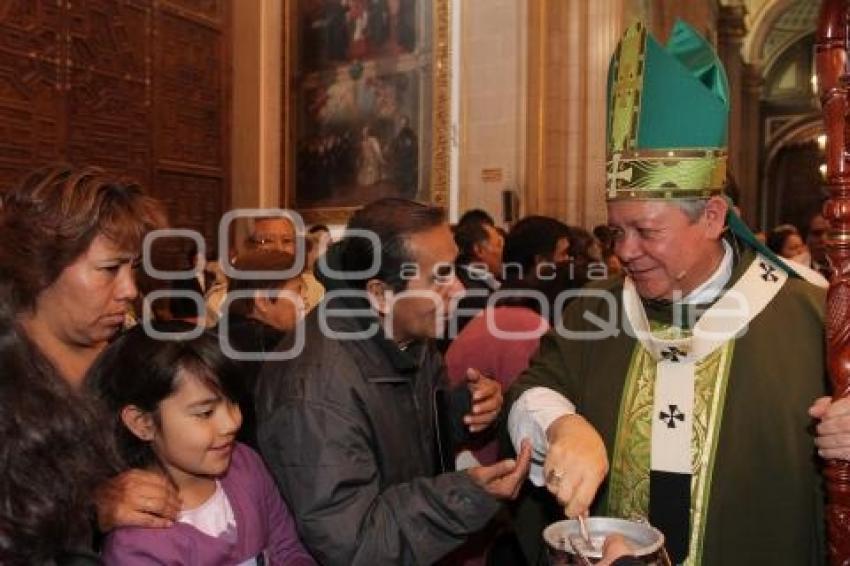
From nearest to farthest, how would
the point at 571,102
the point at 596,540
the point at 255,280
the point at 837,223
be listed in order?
1. the point at 596,540
2. the point at 837,223
3. the point at 255,280
4. the point at 571,102

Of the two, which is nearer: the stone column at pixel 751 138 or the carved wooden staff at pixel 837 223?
the carved wooden staff at pixel 837 223

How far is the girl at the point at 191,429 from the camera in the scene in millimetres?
2088

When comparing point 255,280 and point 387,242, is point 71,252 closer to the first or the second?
point 387,242

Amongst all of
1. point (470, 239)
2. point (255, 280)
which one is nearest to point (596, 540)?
point (255, 280)

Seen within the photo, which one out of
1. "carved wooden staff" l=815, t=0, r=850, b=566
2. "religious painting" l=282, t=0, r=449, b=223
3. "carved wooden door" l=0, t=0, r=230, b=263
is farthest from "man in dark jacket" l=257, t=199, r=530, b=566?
"religious painting" l=282, t=0, r=449, b=223

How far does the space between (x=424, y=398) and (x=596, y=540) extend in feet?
2.68

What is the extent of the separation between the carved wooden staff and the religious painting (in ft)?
29.4

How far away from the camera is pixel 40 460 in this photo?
53.1 inches

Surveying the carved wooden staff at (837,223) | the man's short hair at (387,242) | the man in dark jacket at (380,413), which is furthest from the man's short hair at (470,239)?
the carved wooden staff at (837,223)

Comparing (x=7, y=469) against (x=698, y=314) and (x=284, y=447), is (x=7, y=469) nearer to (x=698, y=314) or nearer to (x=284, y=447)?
(x=284, y=447)

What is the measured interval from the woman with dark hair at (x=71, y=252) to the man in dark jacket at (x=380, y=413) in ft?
1.60

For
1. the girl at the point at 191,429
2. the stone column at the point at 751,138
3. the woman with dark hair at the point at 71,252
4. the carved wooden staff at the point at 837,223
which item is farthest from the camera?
the stone column at the point at 751,138

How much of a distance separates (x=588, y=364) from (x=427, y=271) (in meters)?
0.59

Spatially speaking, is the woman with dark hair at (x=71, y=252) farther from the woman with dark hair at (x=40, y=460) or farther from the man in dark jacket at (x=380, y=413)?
the woman with dark hair at (x=40, y=460)
